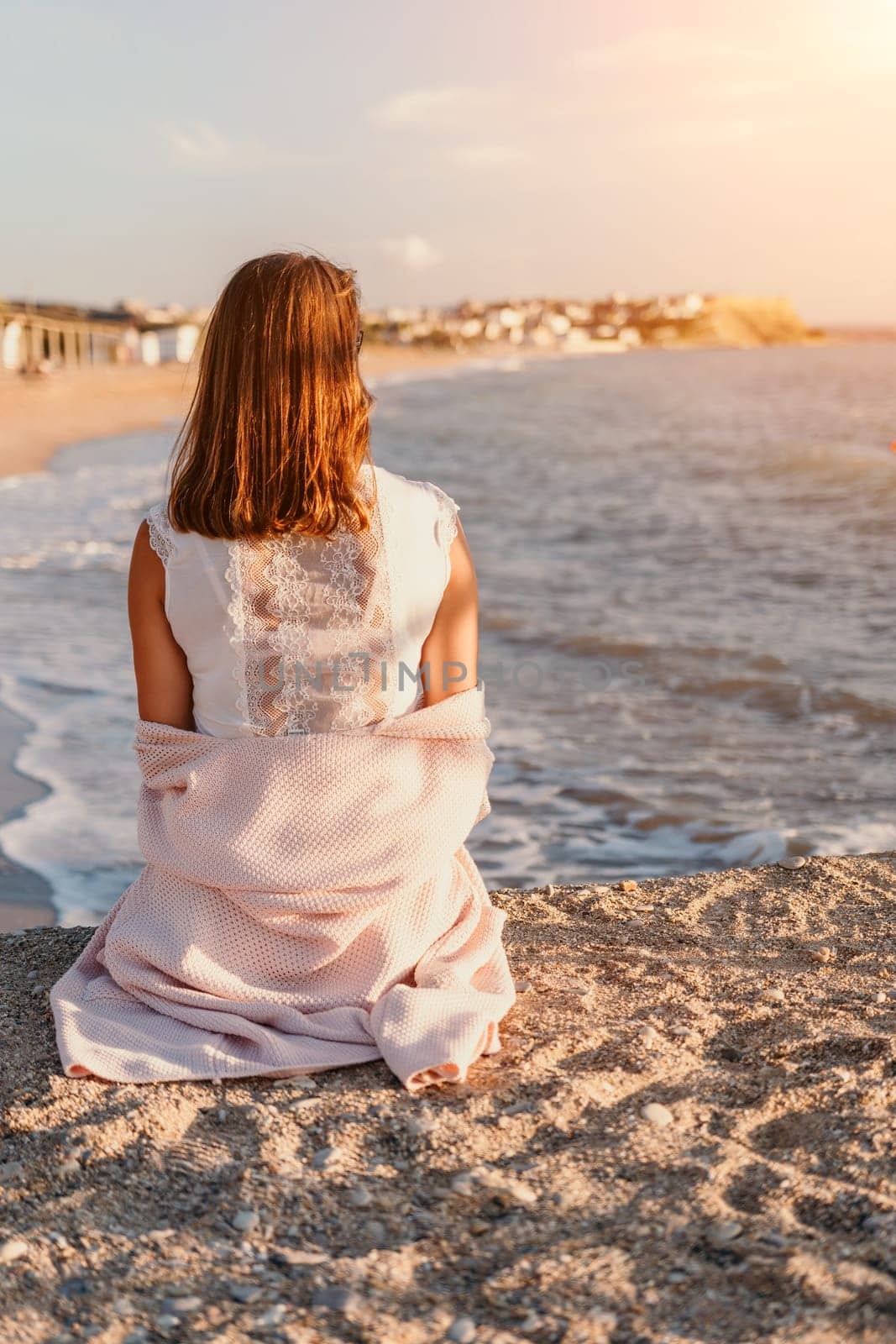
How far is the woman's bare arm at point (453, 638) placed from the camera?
7.65 feet

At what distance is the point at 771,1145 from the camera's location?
1849 mm

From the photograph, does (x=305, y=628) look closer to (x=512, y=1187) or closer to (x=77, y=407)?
(x=512, y=1187)

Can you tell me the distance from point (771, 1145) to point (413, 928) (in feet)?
2.44

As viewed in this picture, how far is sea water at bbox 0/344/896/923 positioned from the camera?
3984 millimetres

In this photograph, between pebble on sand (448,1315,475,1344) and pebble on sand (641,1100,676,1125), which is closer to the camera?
pebble on sand (448,1315,475,1344)

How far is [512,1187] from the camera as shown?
176cm

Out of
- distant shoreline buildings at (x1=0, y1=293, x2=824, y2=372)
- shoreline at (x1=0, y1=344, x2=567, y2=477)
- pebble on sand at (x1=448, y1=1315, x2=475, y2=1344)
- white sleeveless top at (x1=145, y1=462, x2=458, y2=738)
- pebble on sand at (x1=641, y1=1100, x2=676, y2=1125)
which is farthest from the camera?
distant shoreline buildings at (x1=0, y1=293, x2=824, y2=372)

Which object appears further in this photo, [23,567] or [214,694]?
[23,567]

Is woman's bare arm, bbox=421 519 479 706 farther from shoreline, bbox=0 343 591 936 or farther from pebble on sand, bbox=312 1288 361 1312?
pebble on sand, bbox=312 1288 361 1312

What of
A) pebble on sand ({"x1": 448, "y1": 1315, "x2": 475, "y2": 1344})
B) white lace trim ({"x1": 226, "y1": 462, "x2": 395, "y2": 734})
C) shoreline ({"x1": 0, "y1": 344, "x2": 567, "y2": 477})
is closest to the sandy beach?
pebble on sand ({"x1": 448, "y1": 1315, "x2": 475, "y2": 1344})

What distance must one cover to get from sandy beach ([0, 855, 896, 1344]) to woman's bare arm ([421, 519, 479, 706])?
2.16 feet

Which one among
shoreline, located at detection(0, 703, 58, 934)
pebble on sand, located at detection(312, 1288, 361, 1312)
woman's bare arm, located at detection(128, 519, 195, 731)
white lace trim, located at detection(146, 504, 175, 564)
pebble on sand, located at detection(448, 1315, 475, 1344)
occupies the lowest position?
shoreline, located at detection(0, 703, 58, 934)

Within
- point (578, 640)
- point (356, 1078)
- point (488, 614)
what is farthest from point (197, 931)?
point (488, 614)

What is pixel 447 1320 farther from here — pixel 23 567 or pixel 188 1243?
pixel 23 567
